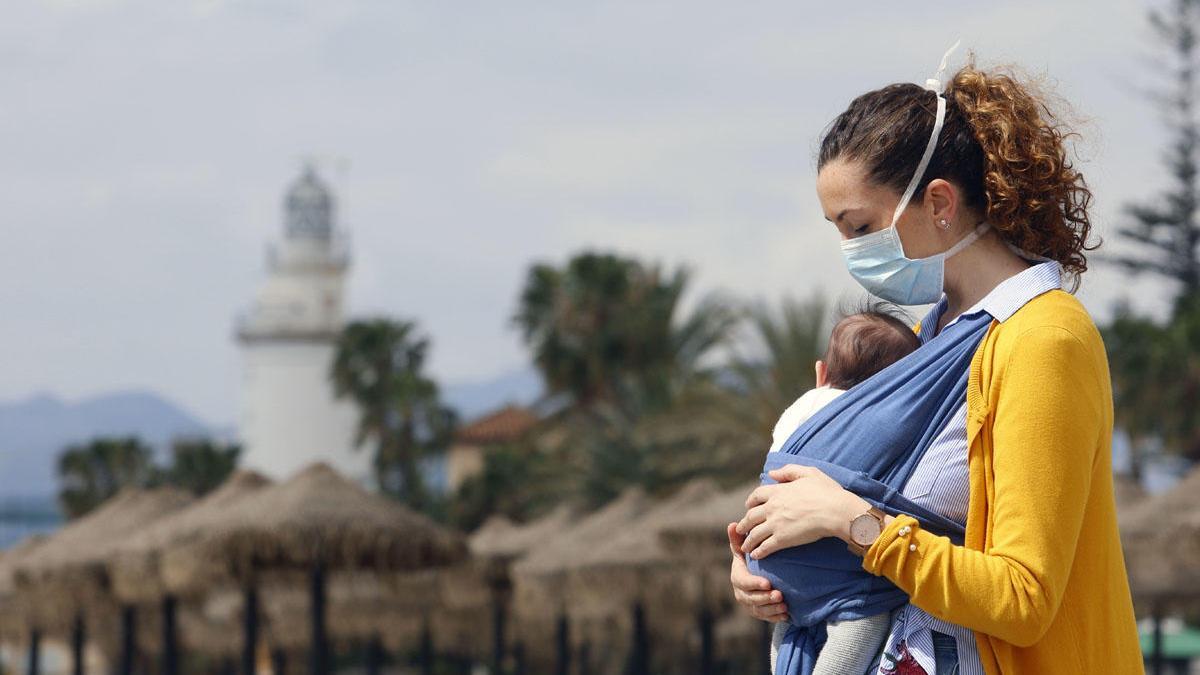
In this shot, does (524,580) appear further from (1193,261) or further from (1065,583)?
(1193,261)

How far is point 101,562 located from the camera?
17.5m

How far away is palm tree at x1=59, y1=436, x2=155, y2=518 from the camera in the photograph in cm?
5347

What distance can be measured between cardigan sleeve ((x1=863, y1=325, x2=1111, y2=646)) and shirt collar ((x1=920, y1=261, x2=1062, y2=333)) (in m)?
0.11

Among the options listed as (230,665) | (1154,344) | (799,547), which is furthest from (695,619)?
(1154,344)

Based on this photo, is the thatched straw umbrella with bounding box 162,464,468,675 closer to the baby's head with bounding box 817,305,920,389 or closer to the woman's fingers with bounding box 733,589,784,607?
the baby's head with bounding box 817,305,920,389

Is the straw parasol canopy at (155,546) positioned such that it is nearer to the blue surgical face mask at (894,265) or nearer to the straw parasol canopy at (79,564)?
the straw parasol canopy at (79,564)

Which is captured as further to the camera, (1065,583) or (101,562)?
(101,562)

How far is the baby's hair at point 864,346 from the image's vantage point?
9.53 feet

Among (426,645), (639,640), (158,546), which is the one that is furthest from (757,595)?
(426,645)

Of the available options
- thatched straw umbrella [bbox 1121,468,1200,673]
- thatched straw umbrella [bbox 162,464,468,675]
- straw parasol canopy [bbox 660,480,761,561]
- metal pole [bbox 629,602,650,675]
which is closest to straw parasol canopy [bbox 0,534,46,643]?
thatched straw umbrella [bbox 162,464,468,675]

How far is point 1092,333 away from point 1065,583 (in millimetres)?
368

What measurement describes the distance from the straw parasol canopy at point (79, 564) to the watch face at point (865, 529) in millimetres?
15334

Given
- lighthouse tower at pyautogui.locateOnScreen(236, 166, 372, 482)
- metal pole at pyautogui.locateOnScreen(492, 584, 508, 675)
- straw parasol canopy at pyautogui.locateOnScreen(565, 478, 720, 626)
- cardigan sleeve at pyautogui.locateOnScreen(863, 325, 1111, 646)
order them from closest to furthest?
cardigan sleeve at pyautogui.locateOnScreen(863, 325, 1111, 646) → straw parasol canopy at pyautogui.locateOnScreen(565, 478, 720, 626) → metal pole at pyautogui.locateOnScreen(492, 584, 508, 675) → lighthouse tower at pyautogui.locateOnScreen(236, 166, 372, 482)

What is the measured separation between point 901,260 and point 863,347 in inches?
8.5
